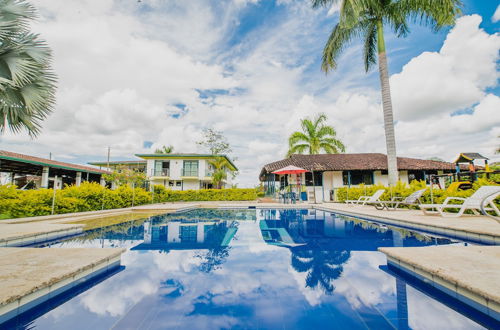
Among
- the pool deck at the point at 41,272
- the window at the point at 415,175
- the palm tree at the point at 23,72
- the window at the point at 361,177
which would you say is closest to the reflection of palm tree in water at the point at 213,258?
the pool deck at the point at 41,272

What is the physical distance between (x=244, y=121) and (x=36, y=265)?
2136 cm

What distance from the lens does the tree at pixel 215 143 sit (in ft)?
93.9

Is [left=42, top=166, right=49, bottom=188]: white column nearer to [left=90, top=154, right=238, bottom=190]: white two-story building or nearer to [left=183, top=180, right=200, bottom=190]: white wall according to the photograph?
[left=90, top=154, right=238, bottom=190]: white two-story building

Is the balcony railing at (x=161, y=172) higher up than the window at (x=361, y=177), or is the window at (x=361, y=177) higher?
the balcony railing at (x=161, y=172)

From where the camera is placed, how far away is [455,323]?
2.06 meters

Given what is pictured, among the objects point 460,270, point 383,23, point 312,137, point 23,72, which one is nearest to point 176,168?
point 312,137

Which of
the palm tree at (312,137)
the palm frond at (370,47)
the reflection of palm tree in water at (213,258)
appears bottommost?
the reflection of palm tree in water at (213,258)

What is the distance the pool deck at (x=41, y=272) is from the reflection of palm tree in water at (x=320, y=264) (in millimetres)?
2900

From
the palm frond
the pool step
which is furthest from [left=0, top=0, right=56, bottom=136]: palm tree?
the palm frond

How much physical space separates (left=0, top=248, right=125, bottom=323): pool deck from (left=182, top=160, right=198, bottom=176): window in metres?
26.3

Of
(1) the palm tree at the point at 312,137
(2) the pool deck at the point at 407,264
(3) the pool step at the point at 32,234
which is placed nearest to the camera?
(2) the pool deck at the point at 407,264

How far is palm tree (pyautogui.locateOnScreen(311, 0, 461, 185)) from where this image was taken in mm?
11609

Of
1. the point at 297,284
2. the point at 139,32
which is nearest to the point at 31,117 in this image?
the point at 139,32

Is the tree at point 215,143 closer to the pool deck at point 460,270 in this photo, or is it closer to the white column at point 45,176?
the white column at point 45,176
